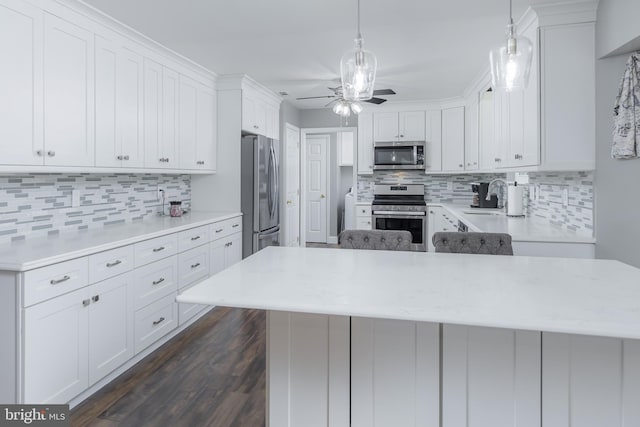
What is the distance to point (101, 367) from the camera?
2.35 meters

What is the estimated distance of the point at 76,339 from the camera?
2166 millimetres

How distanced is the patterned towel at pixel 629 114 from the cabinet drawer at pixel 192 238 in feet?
10.4

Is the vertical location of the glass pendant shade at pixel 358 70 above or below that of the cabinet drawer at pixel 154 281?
above

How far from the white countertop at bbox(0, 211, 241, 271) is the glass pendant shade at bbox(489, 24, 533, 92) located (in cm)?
226

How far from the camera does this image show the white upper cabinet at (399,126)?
5.82 m

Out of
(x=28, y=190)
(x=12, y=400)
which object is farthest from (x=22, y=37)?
(x=12, y=400)

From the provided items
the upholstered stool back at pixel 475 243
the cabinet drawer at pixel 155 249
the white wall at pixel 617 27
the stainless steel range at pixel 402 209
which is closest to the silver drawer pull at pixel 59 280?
the cabinet drawer at pixel 155 249

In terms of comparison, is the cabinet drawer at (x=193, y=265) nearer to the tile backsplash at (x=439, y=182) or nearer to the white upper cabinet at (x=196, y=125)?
the white upper cabinet at (x=196, y=125)

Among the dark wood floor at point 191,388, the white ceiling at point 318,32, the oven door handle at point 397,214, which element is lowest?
the dark wood floor at point 191,388

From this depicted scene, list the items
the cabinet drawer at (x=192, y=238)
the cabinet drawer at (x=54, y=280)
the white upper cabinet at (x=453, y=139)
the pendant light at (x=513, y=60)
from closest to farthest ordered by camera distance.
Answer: the pendant light at (x=513, y=60), the cabinet drawer at (x=54, y=280), the cabinet drawer at (x=192, y=238), the white upper cabinet at (x=453, y=139)

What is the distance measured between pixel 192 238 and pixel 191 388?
138 centimetres

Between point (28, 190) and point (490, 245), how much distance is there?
9.53 ft

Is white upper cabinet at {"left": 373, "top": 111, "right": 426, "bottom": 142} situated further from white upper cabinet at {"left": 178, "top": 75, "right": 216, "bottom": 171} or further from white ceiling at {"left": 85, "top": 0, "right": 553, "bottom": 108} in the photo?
white upper cabinet at {"left": 178, "top": 75, "right": 216, "bottom": 171}

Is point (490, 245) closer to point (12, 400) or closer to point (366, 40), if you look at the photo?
point (366, 40)
